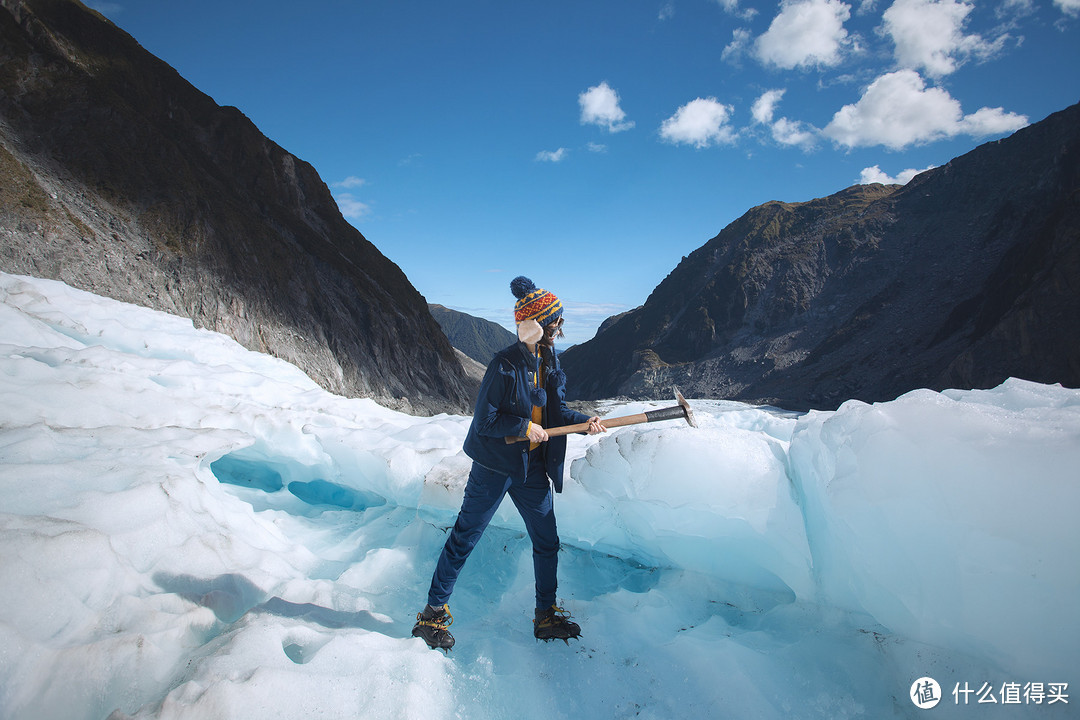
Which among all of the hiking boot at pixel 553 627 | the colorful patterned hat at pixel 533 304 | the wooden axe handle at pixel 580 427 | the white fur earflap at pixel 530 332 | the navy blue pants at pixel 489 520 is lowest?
the hiking boot at pixel 553 627

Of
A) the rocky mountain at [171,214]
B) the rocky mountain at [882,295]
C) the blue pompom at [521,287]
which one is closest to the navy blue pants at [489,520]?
the blue pompom at [521,287]

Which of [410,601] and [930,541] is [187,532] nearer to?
[410,601]

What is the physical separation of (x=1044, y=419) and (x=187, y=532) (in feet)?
15.2

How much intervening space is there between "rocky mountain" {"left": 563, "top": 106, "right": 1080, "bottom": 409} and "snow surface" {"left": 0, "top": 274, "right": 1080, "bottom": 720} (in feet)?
75.3

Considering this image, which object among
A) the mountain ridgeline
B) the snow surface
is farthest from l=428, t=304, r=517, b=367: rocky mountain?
the snow surface

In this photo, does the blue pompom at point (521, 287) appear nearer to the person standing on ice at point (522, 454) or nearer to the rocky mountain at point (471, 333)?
the person standing on ice at point (522, 454)

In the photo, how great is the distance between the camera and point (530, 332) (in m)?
2.68

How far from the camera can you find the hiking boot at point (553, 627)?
2885mm

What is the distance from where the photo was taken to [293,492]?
540 cm

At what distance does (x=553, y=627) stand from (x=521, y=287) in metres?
1.98

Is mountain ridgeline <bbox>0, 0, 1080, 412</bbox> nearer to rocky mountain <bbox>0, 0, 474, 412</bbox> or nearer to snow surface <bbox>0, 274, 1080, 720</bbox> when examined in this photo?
rocky mountain <bbox>0, 0, 474, 412</bbox>

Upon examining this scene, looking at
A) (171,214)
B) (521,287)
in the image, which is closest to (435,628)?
(521,287)

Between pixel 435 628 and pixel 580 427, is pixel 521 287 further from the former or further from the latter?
pixel 435 628

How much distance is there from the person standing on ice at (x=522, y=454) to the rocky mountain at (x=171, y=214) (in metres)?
15.6
